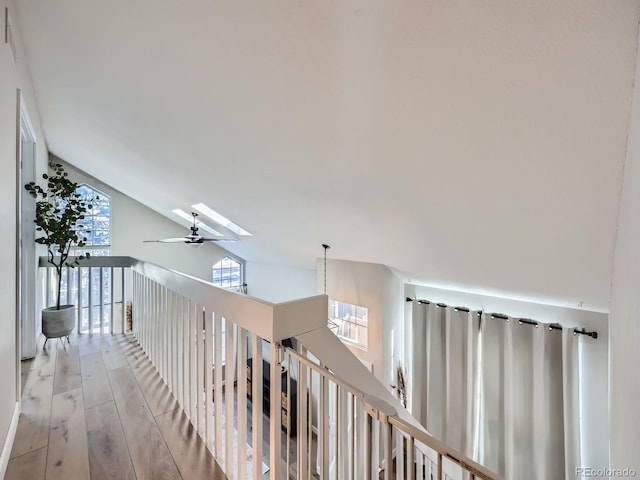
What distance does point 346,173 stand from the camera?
7.51 feet

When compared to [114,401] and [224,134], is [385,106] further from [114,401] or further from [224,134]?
[114,401]

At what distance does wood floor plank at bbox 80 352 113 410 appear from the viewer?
6.32 ft

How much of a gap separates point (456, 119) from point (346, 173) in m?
0.93

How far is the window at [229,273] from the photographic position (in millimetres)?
7707

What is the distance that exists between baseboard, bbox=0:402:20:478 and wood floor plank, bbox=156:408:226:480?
60 cm

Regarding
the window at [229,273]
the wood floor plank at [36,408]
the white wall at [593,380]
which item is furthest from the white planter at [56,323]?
the white wall at [593,380]

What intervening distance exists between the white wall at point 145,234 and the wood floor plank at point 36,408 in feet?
13.3

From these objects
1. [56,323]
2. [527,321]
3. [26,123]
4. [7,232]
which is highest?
[26,123]

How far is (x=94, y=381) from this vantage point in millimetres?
2166

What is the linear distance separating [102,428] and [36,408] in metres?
0.57

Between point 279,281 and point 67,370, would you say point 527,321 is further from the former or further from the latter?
point 279,281

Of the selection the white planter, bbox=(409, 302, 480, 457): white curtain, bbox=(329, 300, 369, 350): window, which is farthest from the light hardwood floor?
bbox=(409, 302, 480, 457): white curtain

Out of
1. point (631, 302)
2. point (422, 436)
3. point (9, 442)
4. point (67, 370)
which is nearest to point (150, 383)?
point (9, 442)

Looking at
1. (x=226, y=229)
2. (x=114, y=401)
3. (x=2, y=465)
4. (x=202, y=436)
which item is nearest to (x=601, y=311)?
(x=202, y=436)
